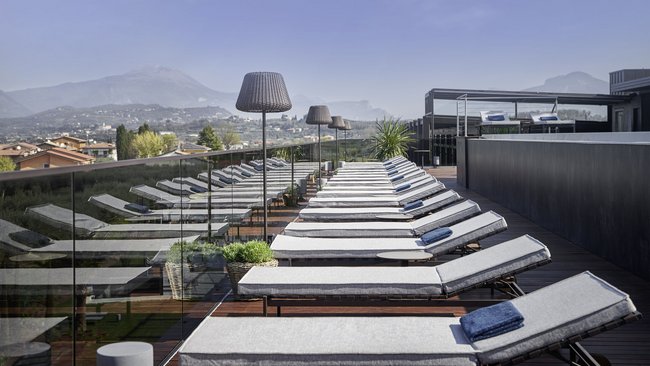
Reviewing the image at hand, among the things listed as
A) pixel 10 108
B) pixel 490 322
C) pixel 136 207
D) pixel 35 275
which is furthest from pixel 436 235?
pixel 10 108

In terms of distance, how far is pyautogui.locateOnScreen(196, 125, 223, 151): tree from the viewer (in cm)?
9100

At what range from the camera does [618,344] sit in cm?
394

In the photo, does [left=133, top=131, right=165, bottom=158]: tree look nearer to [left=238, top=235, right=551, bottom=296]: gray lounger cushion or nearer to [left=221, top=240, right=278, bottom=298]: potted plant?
[left=221, top=240, right=278, bottom=298]: potted plant

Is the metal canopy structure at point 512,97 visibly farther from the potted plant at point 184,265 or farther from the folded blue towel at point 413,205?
the potted plant at point 184,265

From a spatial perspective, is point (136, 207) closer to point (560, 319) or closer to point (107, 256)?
point (107, 256)

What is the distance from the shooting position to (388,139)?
2155cm

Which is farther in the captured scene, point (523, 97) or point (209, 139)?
point (209, 139)

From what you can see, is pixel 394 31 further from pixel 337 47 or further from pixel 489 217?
pixel 489 217

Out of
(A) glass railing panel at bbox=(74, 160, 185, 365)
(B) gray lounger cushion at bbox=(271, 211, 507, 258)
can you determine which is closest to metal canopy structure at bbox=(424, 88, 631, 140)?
(B) gray lounger cushion at bbox=(271, 211, 507, 258)

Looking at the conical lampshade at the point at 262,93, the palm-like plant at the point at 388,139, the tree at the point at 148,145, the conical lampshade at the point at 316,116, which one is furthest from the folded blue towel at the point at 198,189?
the tree at the point at 148,145

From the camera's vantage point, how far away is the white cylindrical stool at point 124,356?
2842mm

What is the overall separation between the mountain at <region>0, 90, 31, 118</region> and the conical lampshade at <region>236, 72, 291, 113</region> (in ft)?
537

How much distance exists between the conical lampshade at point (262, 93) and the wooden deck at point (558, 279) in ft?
5.93

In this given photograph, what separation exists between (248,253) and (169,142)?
9108 cm
